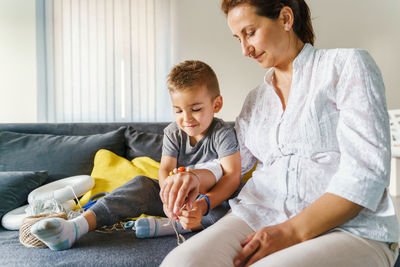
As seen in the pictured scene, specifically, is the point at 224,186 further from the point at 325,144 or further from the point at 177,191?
the point at 325,144

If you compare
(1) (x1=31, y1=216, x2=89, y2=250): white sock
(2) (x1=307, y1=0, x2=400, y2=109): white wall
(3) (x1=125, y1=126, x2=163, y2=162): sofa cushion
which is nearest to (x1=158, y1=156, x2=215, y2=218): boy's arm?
(1) (x1=31, y1=216, x2=89, y2=250): white sock

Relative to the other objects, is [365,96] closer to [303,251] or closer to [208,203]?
[303,251]

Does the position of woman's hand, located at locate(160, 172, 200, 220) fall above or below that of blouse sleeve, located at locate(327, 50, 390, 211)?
below

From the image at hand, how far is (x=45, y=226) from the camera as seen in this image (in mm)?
997

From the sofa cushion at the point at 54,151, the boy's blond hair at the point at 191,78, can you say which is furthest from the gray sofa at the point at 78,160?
the boy's blond hair at the point at 191,78

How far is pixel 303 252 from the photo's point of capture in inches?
27.1

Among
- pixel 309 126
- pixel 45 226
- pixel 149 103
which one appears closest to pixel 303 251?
pixel 309 126

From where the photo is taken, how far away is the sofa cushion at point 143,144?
181 centimetres

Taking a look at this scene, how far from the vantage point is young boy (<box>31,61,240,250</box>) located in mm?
1031

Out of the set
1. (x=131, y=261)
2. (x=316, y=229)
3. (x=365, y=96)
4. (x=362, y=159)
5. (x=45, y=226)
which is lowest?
(x=131, y=261)

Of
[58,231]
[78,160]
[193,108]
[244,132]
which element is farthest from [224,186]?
[78,160]

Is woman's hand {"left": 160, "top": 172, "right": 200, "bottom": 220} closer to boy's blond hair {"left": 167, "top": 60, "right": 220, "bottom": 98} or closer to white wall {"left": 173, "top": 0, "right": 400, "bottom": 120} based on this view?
boy's blond hair {"left": 167, "top": 60, "right": 220, "bottom": 98}

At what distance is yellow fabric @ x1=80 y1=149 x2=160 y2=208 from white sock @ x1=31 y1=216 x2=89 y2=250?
0.47 metres

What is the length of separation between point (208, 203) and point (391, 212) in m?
0.56
